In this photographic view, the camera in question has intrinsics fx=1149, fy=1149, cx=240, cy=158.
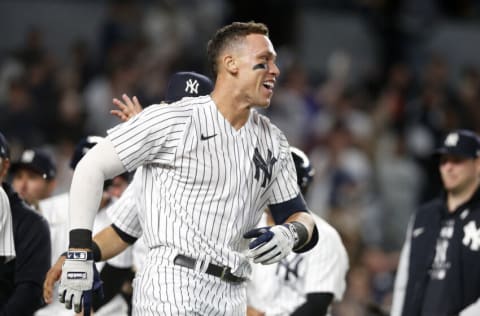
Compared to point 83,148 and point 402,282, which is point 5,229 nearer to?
point 83,148

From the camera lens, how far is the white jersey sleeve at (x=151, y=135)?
547cm

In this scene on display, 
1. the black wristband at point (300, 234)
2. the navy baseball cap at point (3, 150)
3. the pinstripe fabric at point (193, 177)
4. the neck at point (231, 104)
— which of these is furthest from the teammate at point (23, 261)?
the black wristband at point (300, 234)

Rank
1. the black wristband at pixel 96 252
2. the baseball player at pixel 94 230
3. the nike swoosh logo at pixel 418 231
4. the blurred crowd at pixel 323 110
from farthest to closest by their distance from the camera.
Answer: the blurred crowd at pixel 323 110 → the nike swoosh logo at pixel 418 231 → the baseball player at pixel 94 230 → the black wristband at pixel 96 252

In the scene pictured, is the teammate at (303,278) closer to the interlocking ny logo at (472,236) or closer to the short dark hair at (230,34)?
the interlocking ny logo at (472,236)

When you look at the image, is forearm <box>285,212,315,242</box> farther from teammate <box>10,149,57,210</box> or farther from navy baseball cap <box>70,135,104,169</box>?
teammate <box>10,149,57,210</box>

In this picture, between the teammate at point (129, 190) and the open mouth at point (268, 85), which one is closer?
the open mouth at point (268, 85)

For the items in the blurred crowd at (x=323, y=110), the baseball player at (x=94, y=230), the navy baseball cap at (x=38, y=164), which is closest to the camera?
the baseball player at (x=94, y=230)

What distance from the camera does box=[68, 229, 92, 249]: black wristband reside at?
5.38 metres

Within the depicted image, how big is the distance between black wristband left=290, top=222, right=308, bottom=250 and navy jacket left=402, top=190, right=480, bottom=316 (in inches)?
90.3

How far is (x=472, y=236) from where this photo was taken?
→ 307 inches

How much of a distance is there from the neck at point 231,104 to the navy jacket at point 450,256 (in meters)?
2.62

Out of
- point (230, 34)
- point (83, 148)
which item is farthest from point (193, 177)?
point (83, 148)

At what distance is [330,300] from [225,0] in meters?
9.51

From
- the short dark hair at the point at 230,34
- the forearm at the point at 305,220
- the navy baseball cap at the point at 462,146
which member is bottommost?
the forearm at the point at 305,220
